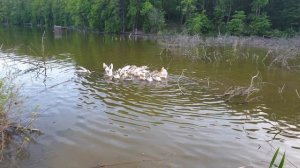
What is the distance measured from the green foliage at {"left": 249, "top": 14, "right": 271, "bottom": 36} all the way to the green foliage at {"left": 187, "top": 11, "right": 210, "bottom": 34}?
24.0 ft

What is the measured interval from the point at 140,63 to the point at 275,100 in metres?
11.2

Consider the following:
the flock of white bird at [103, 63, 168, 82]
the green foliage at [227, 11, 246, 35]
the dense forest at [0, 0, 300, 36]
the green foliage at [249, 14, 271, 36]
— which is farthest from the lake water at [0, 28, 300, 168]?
the dense forest at [0, 0, 300, 36]

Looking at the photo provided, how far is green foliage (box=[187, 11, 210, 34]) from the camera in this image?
4692 cm

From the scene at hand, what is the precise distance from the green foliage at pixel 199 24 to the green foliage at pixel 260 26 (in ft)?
24.0

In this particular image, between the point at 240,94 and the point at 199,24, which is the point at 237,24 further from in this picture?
the point at 240,94

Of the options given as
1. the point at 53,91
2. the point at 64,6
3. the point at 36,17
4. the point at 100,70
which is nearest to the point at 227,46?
the point at 100,70

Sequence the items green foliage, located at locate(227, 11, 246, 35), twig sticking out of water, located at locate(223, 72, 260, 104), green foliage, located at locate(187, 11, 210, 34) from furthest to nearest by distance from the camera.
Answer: green foliage, located at locate(187, 11, 210, 34) < green foliage, located at locate(227, 11, 246, 35) < twig sticking out of water, located at locate(223, 72, 260, 104)

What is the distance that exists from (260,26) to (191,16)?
11.7 meters

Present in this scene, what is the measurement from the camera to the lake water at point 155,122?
7527mm

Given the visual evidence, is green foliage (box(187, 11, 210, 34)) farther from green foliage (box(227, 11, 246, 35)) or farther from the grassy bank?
the grassy bank

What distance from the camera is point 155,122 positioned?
984cm

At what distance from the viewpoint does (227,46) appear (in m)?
32.6

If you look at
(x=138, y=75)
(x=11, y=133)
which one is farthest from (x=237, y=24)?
(x=11, y=133)

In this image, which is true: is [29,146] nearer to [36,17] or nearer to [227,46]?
[227,46]
